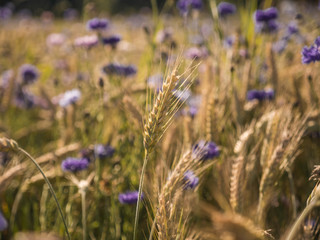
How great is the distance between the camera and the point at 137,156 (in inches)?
54.7

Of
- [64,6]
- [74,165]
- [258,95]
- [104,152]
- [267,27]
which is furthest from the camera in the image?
[64,6]

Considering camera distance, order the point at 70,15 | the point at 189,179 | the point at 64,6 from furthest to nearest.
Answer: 1. the point at 70,15
2. the point at 64,6
3. the point at 189,179

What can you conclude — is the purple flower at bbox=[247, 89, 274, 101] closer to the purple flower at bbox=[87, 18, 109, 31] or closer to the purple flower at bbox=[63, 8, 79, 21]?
the purple flower at bbox=[87, 18, 109, 31]

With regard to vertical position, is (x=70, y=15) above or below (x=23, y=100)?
above

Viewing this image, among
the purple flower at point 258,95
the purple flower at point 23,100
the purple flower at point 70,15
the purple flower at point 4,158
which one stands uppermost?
the purple flower at point 70,15

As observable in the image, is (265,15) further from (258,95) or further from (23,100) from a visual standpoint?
(23,100)

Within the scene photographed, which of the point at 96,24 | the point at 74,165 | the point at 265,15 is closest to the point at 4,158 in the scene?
the point at 74,165

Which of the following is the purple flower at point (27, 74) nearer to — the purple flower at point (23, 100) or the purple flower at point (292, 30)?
the purple flower at point (23, 100)

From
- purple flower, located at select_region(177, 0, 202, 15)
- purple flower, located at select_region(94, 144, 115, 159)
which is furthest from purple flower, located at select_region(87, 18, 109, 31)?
purple flower, located at select_region(94, 144, 115, 159)

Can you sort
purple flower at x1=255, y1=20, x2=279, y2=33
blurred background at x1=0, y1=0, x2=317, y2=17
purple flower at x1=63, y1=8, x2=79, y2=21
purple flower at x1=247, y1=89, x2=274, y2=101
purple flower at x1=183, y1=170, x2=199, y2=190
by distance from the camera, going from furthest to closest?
1. purple flower at x1=63, y1=8, x2=79, y2=21
2. blurred background at x1=0, y1=0, x2=317, y2=17
3. purple flower at x1=255, y1=20, x2=279, y2=33
4. purple flower at x1=247, y1=89, x2=274, y2=101
5. purple flower at x1=183, y1=170, x2=199, y2=190

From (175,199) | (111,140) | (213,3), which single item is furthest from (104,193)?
(213,3)

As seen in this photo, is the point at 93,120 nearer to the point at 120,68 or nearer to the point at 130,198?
the point at 120,68

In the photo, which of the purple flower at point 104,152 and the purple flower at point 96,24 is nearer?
the purple flower at point 104,152

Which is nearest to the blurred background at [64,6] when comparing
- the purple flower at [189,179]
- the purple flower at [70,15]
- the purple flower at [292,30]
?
the purple flower at [70,15]
